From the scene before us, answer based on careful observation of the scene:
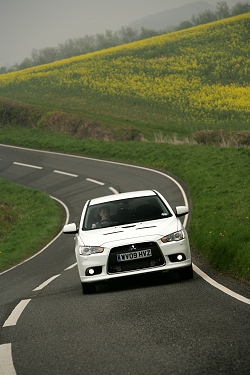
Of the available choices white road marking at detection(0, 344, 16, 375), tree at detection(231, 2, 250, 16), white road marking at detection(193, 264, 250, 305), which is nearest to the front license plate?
white road marking at detection(193, 264, 250, 305)

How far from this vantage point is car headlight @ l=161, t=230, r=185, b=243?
11234 mm

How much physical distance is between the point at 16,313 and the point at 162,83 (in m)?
51.6

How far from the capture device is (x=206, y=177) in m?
30.8

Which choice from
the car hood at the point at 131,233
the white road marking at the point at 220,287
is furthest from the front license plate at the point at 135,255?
the white road marking at the point at 220,287

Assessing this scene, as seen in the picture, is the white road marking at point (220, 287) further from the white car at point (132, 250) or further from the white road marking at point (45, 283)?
the white road marking at point (45, 283)

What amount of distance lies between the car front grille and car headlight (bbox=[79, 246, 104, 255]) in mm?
230

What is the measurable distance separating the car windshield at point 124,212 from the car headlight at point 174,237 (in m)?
0.87

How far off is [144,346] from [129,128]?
41.3m

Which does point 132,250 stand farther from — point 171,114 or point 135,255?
point 171,114

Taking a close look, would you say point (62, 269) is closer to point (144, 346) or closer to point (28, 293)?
point (28, 293)

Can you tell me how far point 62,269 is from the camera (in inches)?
686

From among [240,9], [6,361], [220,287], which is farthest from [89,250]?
[240,9]

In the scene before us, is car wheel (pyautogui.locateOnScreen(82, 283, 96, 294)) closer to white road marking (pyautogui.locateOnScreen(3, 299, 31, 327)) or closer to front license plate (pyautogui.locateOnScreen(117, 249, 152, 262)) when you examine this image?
front license plate (pyautogui.locateOnScreen(117, 249, 152, 262))

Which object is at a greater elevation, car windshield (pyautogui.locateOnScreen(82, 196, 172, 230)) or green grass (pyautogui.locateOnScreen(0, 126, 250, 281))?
car windshield (pyautogui.locateOnScreen(82, 196, 172, 230))
